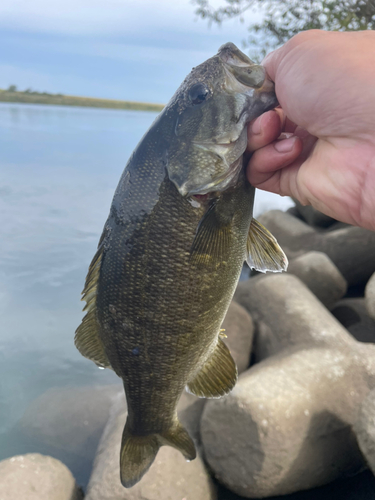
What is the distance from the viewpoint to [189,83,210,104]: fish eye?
138 centimetres

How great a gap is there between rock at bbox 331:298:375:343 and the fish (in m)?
3.31

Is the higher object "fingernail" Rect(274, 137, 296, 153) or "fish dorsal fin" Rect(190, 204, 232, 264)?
"fingernail" Rect(274, 137, 296, 153)

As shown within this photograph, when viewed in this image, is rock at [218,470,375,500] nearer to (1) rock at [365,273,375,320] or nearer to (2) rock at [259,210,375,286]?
(1) rock at [365,273,375,320]

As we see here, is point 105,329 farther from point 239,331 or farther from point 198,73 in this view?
point 239,331

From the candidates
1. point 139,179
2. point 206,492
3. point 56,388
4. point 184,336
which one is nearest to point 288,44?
point 139,179

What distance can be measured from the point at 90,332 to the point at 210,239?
0.61 m

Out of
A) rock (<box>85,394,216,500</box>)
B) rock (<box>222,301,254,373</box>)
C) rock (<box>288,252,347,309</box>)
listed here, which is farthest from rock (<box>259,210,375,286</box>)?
rock (<box>85,394,216,500</box>)

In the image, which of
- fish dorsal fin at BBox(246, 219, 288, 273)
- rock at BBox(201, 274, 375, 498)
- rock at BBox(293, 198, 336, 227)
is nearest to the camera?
fish dorsal fin at BBox(246, 219, 288, 273)

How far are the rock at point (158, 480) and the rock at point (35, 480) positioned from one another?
159 millimetres

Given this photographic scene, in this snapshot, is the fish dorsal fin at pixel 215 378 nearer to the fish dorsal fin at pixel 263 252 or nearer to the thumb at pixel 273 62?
the fish dorsal fin at pixel 263 252

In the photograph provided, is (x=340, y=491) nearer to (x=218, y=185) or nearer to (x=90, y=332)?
(x=90, y=332)

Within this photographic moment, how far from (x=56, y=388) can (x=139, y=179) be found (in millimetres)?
3375

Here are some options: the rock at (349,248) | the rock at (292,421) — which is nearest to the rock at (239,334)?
the rock at (292,421)

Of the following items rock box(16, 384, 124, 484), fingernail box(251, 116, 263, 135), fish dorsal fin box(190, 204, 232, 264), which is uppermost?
fingernail box(251, 116, 263, 135)
